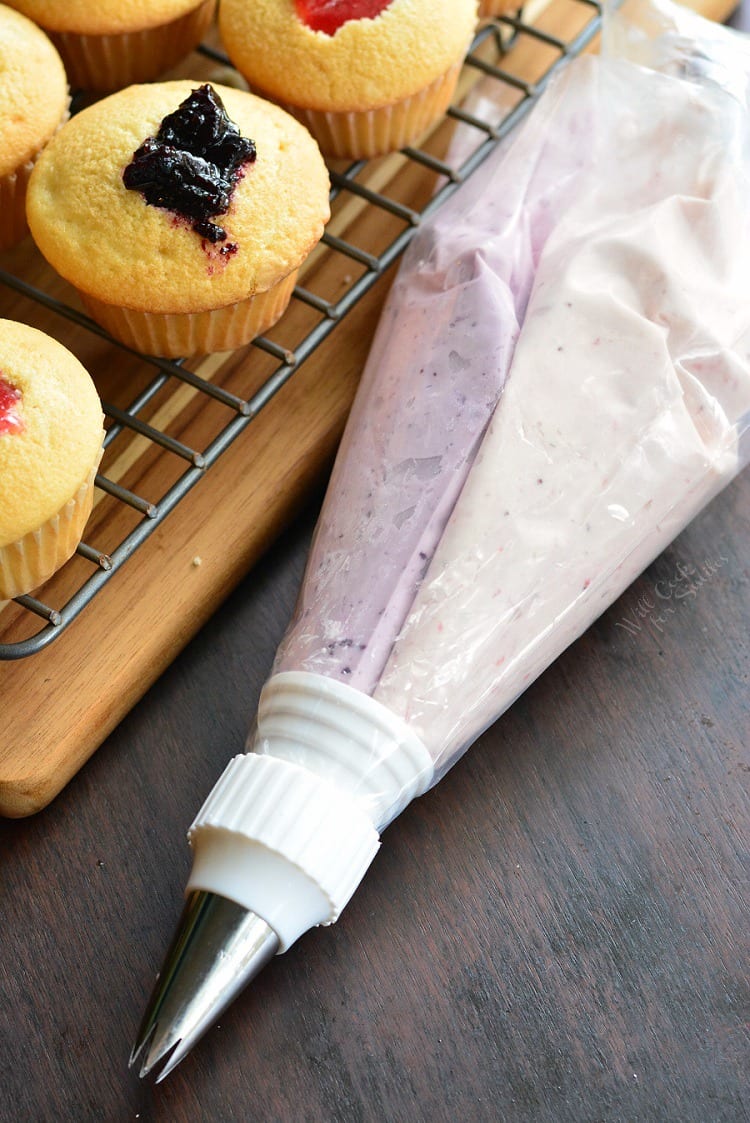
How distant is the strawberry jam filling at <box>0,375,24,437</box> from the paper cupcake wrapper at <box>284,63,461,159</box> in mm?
493

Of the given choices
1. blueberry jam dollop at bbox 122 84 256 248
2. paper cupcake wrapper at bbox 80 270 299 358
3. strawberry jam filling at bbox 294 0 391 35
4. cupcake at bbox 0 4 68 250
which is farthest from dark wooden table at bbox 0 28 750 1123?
strawberry jam filling at bbox 294 0 391 35

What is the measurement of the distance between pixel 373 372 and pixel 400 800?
0.45 meters

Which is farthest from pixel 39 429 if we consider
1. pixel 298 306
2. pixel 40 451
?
pixel 298 306

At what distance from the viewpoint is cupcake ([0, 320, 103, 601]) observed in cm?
101

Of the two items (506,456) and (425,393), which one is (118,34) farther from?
(506,456)

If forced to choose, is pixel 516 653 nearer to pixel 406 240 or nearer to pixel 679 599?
pixel 679 599

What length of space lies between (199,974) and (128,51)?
39.8 inches

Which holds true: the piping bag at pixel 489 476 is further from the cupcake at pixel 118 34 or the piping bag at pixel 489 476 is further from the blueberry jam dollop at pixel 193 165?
the cupcake at pixel 118 34

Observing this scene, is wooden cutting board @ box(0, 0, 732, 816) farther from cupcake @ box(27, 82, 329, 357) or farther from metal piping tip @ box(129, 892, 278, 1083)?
metal piping tip @ box(129, 892, 278, 1083)

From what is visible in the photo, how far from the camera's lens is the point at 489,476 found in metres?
1.06

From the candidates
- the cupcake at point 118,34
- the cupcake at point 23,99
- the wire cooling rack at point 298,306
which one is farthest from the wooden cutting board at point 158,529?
the cupcake at point 118,34

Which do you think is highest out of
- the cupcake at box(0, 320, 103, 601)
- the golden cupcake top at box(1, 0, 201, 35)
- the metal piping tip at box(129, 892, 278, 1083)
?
the golden cupcake top at box(1, 0, 201, 35)

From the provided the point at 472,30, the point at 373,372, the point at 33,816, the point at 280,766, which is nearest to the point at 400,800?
the point at 280,766

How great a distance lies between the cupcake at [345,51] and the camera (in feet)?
4.17
